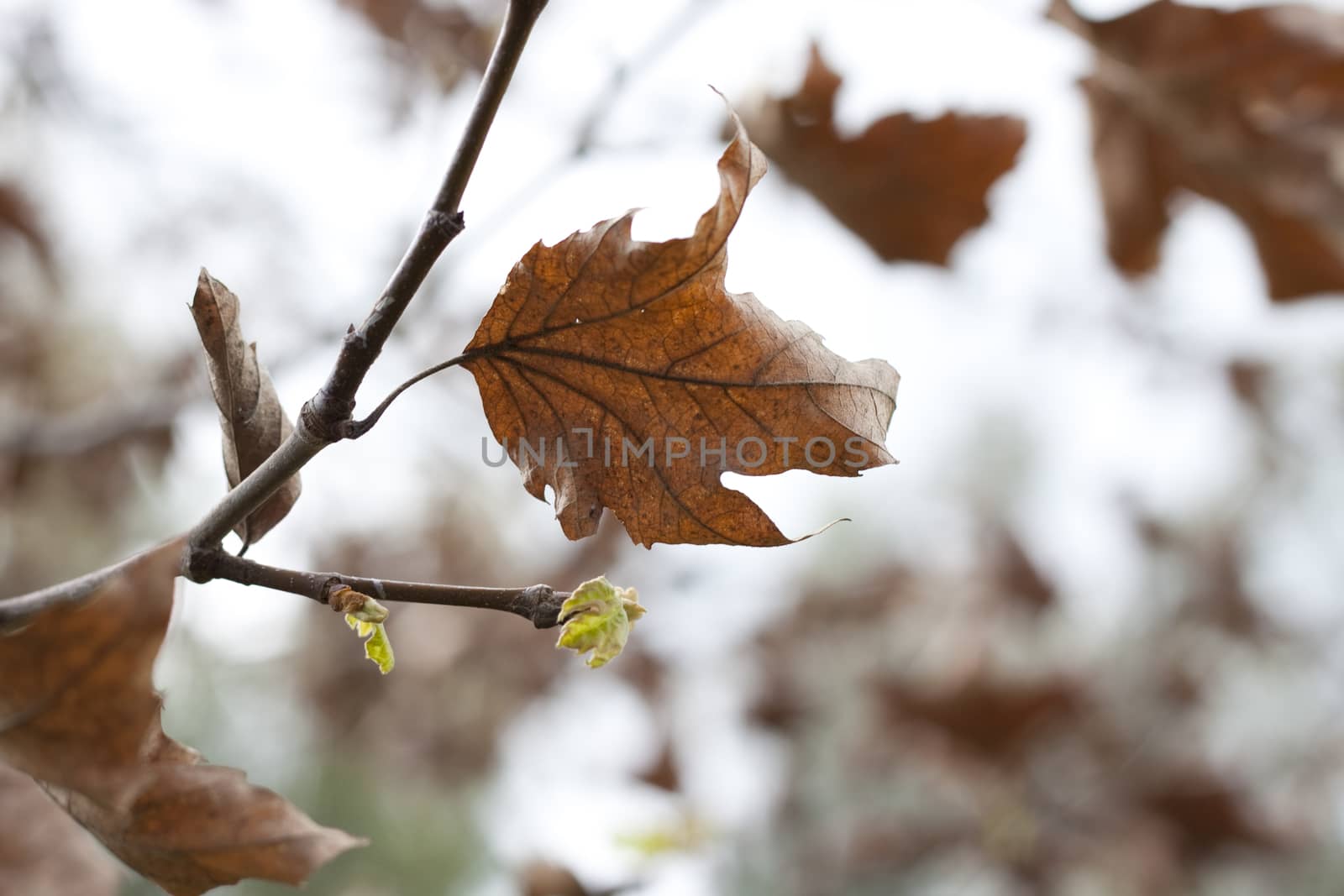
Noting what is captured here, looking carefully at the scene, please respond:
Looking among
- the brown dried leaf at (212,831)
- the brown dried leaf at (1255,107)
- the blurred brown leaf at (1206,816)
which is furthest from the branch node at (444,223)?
the blurred brown leaf at (1206,816)

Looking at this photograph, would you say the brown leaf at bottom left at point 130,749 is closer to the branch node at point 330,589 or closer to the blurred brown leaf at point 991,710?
the branch node at point 330,589

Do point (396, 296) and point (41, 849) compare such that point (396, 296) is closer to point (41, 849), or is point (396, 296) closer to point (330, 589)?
point (330, 589)

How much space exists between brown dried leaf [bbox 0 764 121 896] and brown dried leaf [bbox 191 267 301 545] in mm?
158

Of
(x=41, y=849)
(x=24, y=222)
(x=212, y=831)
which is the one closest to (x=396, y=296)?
(x=212, y=831)

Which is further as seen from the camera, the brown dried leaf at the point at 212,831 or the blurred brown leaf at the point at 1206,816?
the blurred brown leaf at the point at 1206,816

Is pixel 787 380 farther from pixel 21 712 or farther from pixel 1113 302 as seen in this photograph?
pixel 1113 302

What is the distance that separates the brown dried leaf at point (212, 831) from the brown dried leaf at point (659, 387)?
97mm

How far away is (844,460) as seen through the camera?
0.82 feet

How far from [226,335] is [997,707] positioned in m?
1.07

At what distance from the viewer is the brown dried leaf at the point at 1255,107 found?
19.3 inches

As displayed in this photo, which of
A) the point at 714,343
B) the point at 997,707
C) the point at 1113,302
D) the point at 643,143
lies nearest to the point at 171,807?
the point at 714,343

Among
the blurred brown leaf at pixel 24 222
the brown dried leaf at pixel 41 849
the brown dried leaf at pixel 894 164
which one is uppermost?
the blurred brown leaf at pixel 24 222

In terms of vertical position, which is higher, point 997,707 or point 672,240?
point 997,707

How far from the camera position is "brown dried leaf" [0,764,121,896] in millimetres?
338
